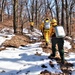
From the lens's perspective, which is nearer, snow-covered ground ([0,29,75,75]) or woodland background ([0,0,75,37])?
snow-covered ground ([0,29,75,75])

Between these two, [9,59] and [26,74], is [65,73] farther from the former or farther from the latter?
[9,59]

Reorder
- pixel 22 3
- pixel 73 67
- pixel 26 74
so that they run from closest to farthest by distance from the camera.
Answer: pixel 26 74 < pixel 73 67 < pixel 22 3

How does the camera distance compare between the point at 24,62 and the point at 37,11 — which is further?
the point at 37,11

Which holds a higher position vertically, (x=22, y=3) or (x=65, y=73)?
(x=22, y=3)

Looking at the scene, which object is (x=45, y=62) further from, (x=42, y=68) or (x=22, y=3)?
(x=22, y=3)

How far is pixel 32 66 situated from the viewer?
9.53 metres

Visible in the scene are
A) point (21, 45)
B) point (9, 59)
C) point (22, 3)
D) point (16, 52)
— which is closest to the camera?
point (9, 59)

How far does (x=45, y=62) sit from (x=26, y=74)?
192cm

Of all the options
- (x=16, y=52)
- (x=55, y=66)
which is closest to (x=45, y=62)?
(x=55, y=66)

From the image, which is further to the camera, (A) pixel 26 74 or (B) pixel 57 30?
(B) pixel 57 30

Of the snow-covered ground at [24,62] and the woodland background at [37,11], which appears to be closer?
the snow-covered ground at [24,62]

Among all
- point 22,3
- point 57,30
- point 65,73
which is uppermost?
point 22,3

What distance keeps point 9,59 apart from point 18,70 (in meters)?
1.79

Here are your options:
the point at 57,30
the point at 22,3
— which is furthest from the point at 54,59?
the point at 22,3
